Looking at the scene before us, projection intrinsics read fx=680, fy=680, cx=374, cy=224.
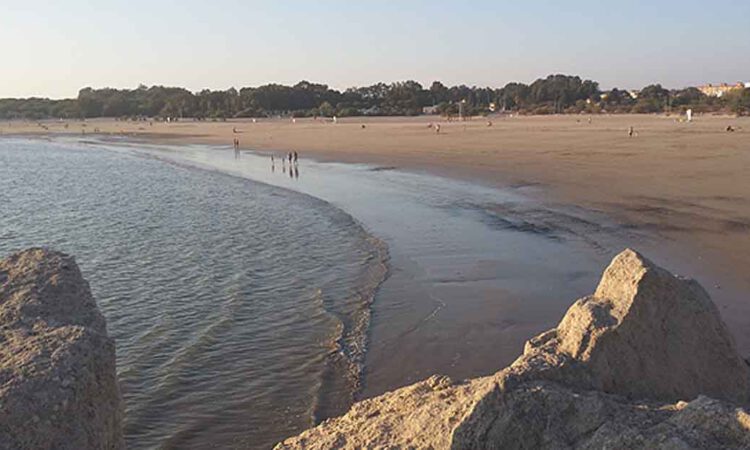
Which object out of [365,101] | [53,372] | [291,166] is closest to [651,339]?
[53,372]

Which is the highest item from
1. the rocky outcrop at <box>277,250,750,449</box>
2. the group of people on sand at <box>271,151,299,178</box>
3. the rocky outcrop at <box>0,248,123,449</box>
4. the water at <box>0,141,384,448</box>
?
the rocky outcrop at <box>0,248,123,449</box>

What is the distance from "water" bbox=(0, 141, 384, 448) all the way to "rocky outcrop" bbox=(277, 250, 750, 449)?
115 inches

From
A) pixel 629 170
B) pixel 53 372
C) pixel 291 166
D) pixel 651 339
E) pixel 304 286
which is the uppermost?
pixel 53 372

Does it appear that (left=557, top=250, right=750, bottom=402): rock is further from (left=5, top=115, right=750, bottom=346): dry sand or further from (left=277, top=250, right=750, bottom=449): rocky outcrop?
(left=5, top=115, right=750, bottom=346): dry sand

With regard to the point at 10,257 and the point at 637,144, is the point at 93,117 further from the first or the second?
the point at 10,257

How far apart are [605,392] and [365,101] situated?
150293 millimetres

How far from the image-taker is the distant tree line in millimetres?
120312

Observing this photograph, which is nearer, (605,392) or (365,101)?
(605,392)

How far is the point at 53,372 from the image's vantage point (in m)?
3.37

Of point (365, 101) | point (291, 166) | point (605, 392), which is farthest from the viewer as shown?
point (365, 101)

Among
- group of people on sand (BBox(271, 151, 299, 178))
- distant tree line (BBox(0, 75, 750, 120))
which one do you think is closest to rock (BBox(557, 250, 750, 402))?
group of people on sand (BBox(271, 151, 299, 178))

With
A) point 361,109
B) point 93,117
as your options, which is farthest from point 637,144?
point 93,117

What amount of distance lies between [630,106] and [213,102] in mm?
90798

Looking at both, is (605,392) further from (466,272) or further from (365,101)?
(365,101)
